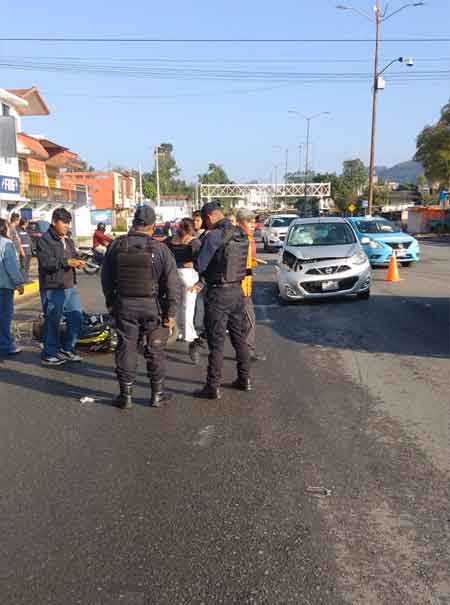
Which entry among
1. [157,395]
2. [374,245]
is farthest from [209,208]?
[374,245]

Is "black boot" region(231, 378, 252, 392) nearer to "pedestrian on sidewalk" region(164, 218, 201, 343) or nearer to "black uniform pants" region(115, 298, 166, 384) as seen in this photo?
"black uniform pants" region(115, 298, 166, 384)

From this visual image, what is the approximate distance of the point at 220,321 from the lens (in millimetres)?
5965

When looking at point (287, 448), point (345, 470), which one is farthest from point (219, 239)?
point (345, 470)

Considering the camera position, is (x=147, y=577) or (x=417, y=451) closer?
(x=147, y=577)

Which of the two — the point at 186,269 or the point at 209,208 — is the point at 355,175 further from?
the point at 209,208

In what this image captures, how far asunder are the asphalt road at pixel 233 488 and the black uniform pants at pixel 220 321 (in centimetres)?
38

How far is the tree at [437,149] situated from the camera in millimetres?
54375

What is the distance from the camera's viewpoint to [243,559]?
319cm

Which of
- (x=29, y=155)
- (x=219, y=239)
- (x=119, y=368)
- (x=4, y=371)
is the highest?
(x=29, y=155)

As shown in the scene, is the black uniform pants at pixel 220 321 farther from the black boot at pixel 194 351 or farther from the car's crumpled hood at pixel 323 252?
the car's crumpled hood at pixel 323 252

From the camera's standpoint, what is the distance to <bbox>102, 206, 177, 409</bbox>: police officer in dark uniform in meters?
5.56

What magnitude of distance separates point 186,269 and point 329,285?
395cm

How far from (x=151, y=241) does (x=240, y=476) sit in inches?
92.7

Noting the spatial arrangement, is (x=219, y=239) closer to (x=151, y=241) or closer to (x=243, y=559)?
(x=151, y=241)
